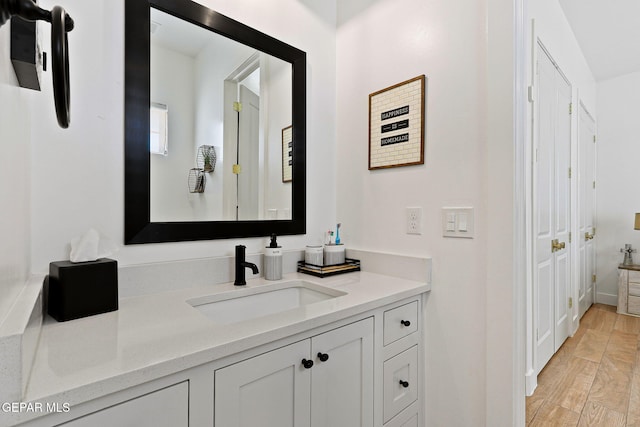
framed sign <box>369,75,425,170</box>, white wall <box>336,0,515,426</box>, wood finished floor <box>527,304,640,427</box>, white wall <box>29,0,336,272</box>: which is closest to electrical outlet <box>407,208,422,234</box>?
white wall <box>336,0,515,426</box>

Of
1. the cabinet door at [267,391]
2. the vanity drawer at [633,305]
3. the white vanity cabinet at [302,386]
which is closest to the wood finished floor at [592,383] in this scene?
the vanity drawer at [633,305]

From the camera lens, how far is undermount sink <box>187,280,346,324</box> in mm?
1223

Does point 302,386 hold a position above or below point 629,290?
above

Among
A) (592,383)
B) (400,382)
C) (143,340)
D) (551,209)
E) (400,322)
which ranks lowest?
(592,383)

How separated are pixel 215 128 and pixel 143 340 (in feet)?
3.03

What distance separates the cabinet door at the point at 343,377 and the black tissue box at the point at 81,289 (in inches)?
25.5

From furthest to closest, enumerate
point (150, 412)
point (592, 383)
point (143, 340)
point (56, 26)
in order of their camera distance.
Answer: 1. point (592, 383)
2. point (143, 340)
3. point (150, 412)
4. point (56, 26)

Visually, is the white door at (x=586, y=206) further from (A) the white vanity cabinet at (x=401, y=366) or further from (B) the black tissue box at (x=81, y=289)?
(B) the black tissue box at (x=81, y=289)

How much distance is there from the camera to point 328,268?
1.56 m

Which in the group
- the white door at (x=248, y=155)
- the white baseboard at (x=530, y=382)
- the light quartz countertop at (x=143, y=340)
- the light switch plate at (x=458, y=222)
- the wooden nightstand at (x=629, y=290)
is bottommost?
the white baseboard at (x=530, y=382)

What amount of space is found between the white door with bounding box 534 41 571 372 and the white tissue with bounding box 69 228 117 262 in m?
2.22

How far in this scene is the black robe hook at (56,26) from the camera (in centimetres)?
46

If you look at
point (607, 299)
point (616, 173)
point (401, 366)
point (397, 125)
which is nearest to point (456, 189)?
point (397, 125)

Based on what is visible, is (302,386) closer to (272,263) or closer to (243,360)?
(243,360)
